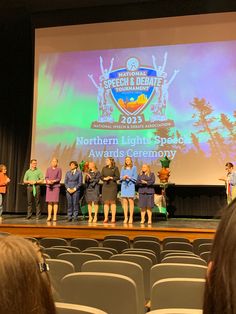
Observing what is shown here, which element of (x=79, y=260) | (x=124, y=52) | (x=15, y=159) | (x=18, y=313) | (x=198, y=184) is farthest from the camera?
(x=15, y=159)

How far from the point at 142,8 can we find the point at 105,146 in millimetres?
3508

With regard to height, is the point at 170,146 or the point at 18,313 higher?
the point at 170,146

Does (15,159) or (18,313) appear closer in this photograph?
(18,313)

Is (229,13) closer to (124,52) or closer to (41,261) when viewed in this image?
(124,52)

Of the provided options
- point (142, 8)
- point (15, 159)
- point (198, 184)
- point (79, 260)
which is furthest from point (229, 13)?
point (79, 260)

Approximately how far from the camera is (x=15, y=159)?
35.5 ft

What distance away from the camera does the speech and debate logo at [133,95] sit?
28.6 feet

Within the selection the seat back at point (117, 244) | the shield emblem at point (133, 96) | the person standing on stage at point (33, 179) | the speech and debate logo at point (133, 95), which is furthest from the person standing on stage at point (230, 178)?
the person standing on stage at point (33, 179)

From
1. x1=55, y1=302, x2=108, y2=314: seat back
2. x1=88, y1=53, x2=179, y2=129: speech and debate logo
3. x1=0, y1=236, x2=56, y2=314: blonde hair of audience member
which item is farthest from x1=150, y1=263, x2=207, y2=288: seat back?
x1=88, y1=53, x2=179, y2=129: speech and debate logo

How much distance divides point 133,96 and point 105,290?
738 centimetres

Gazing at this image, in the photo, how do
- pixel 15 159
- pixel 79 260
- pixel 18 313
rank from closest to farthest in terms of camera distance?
pixel 18 313 → pixel 79 260 → pixel 15 159

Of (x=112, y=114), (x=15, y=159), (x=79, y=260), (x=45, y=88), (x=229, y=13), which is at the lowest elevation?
(x=79, y=260)

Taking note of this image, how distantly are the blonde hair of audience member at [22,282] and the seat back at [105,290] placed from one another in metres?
1.01

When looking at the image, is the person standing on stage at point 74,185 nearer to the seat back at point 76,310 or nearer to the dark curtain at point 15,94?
the dark curtain at point 15,94
